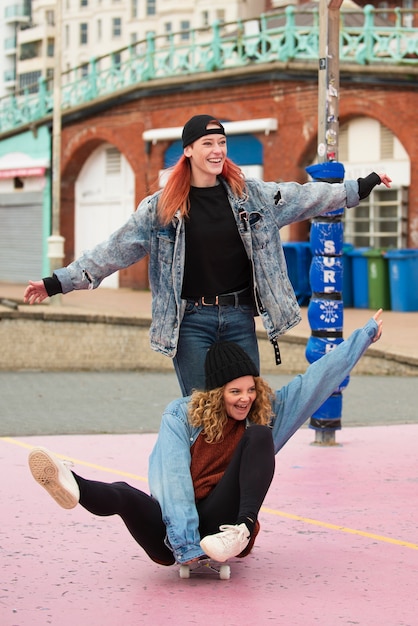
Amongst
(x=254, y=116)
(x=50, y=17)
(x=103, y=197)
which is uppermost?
(x=50, y=17)

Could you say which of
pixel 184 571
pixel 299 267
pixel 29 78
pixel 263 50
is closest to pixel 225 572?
pixel 184 571

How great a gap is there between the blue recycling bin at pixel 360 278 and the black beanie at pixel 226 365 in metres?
18.0

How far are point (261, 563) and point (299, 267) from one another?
1864 centimetres

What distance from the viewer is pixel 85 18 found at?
3954 inches

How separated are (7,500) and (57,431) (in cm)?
286

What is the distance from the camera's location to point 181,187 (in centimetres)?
531

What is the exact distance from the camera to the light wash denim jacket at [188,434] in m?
4.95

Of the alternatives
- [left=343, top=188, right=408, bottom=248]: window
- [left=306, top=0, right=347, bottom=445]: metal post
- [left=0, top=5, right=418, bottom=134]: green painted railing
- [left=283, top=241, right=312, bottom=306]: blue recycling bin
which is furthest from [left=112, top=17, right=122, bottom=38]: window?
[left=306, top=0, right=347, bottom=445]: metal post

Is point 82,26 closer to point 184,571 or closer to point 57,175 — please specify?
point 57,175

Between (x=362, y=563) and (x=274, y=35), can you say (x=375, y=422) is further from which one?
(x=274, y=35)

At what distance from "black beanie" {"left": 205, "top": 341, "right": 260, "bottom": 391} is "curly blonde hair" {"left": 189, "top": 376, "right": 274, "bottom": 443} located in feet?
0.13

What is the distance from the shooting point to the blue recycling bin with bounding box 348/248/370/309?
23.0 metres

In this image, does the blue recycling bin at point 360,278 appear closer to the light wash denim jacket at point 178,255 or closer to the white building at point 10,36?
the light wash denim jacket at point 178,255

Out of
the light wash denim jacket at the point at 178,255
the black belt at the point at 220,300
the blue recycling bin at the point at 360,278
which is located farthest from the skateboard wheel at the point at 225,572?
the blue recycling bin at the point at 360,278
